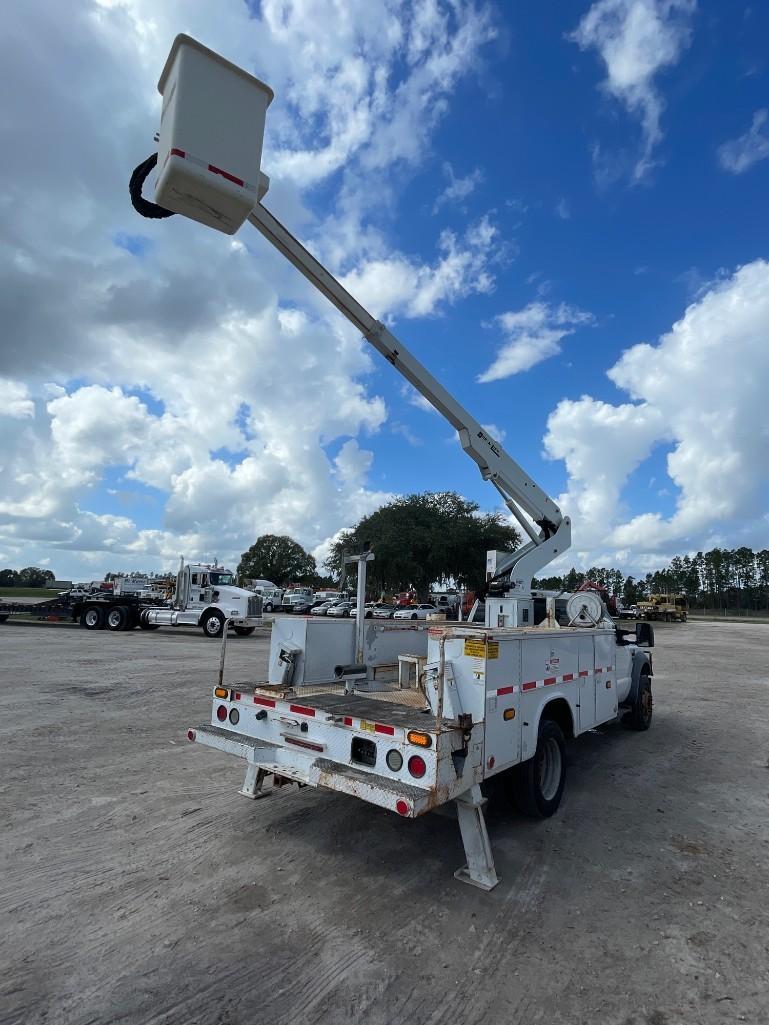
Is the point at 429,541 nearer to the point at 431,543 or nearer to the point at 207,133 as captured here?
the point at 431,543

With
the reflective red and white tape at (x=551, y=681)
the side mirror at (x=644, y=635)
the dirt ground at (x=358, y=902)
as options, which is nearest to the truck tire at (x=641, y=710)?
the side mirror at (x=644, y=635)

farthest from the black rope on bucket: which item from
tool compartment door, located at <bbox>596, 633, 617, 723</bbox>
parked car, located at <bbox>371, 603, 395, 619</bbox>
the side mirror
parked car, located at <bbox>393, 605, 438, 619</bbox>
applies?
parked car, located at <bbox>371, 603, 395, 619</bbox>

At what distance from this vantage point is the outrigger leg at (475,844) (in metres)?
3.75

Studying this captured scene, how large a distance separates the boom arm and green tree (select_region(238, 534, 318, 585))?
283 feet

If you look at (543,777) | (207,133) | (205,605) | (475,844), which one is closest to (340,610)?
(205,605)

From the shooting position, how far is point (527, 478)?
9820 mm

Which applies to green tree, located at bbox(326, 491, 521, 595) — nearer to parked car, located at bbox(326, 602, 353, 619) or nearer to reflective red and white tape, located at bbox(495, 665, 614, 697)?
parked car, located at bbox(326, 602, 353, 619)

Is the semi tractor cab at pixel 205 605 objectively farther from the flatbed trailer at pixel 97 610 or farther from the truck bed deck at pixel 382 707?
the truck bed deck at pixel 382 707

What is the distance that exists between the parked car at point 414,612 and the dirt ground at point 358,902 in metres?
34.8

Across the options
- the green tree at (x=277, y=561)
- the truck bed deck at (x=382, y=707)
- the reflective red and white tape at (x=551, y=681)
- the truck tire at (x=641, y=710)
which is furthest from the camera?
the green tree at (x=277, y=561)

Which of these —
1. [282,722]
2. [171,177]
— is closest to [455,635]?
[282,722]

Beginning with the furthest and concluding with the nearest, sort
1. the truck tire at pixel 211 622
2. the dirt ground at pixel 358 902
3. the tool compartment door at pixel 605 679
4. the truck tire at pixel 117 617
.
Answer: the truck tire at pixel 117 617 → the truck tire at pixel 211 622 → the tool compartment door at pixel 605 679 → the dirt ground at pixel 358 902

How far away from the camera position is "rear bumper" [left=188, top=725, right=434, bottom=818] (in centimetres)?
332

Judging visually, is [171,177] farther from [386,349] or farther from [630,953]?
[630,953]
